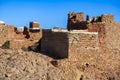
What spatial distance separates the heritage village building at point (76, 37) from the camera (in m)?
26.3

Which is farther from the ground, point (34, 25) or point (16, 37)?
point (34, 25)

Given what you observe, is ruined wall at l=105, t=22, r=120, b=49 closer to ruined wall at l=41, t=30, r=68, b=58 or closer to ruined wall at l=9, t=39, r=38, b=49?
ruined wall at l=41, t=30, r=68, b=58

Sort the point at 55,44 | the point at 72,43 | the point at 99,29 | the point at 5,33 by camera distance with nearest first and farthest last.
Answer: the point at 72,43, the point at 55,44, the point at 99,29, the point at 5,33

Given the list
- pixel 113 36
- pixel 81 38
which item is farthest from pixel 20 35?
pixel 81 38

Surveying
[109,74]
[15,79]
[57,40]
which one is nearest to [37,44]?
[57,40]

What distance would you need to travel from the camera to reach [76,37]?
86.4ft

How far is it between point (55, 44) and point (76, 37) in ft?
6.22

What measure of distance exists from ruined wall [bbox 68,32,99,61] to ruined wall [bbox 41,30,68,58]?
39 cm

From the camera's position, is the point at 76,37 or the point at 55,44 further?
the point at 55,44

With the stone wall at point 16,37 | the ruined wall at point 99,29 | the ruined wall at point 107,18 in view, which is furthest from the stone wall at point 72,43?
the stone wall at point 16,37

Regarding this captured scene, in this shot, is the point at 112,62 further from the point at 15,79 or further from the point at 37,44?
the point at 15,79

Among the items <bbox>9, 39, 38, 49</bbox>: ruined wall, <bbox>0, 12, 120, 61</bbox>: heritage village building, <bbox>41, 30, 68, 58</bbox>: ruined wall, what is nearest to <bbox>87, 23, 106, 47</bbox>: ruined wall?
<bbox>0, 12, 120, 61</bbox>: heritage village building

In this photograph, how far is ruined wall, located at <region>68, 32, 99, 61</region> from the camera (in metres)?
26.2

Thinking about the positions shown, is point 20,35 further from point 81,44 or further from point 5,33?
point 81,44
